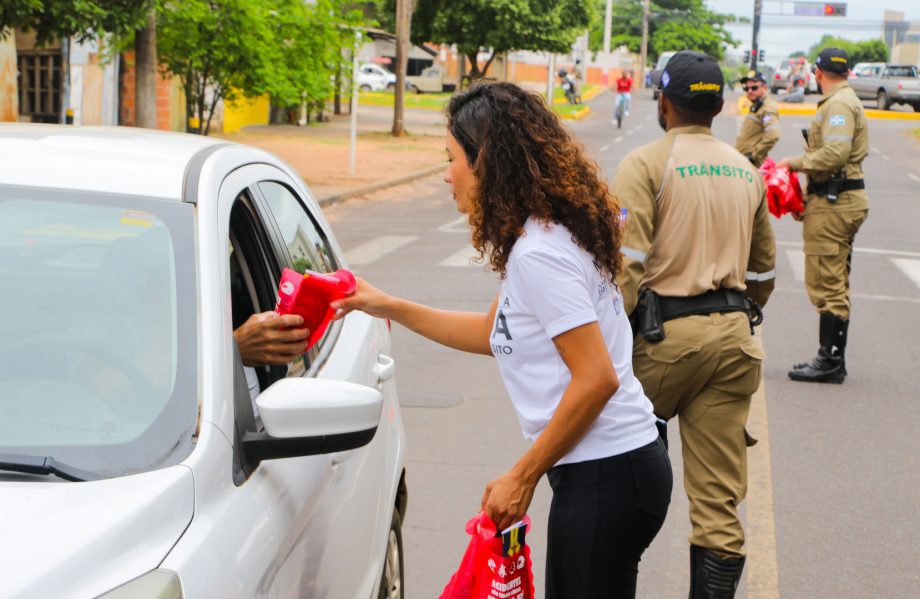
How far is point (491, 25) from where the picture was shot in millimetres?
35781

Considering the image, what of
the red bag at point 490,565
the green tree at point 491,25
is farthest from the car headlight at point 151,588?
the green tree at point 491,25

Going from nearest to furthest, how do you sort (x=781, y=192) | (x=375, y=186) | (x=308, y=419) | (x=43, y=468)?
(x=43, y=468) < (x=308, y=419) < (x=781, y=192) < (x=375, y=186)

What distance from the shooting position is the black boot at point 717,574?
4.03m

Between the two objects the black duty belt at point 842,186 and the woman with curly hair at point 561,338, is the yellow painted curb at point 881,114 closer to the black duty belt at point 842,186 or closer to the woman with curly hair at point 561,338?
the black duty belt at point 842,186

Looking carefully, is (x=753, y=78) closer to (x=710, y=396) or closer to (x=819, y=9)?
(x=710, y=396)

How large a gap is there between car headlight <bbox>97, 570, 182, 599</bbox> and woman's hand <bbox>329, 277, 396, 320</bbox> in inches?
46.2

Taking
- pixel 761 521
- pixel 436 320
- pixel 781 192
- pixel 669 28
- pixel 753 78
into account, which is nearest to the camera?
A: pixel 436 320

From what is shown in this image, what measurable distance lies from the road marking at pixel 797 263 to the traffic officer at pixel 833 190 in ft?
14.7

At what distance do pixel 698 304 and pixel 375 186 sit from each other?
660 inches

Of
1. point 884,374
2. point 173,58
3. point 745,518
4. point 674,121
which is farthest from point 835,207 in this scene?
point 173,58

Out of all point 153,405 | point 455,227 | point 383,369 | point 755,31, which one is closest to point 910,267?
point 455,227

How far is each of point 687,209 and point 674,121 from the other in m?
0.36

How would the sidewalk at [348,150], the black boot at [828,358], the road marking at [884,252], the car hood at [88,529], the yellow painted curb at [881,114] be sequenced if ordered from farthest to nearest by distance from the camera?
1. the yellow painted curb at [881,114]
2. the sidewalk at [348,150]
3. the road marking at [884,252]
4. the black boot at [828,358]
5. the car hood at [88,529]

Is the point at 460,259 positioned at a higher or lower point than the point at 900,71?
lower
